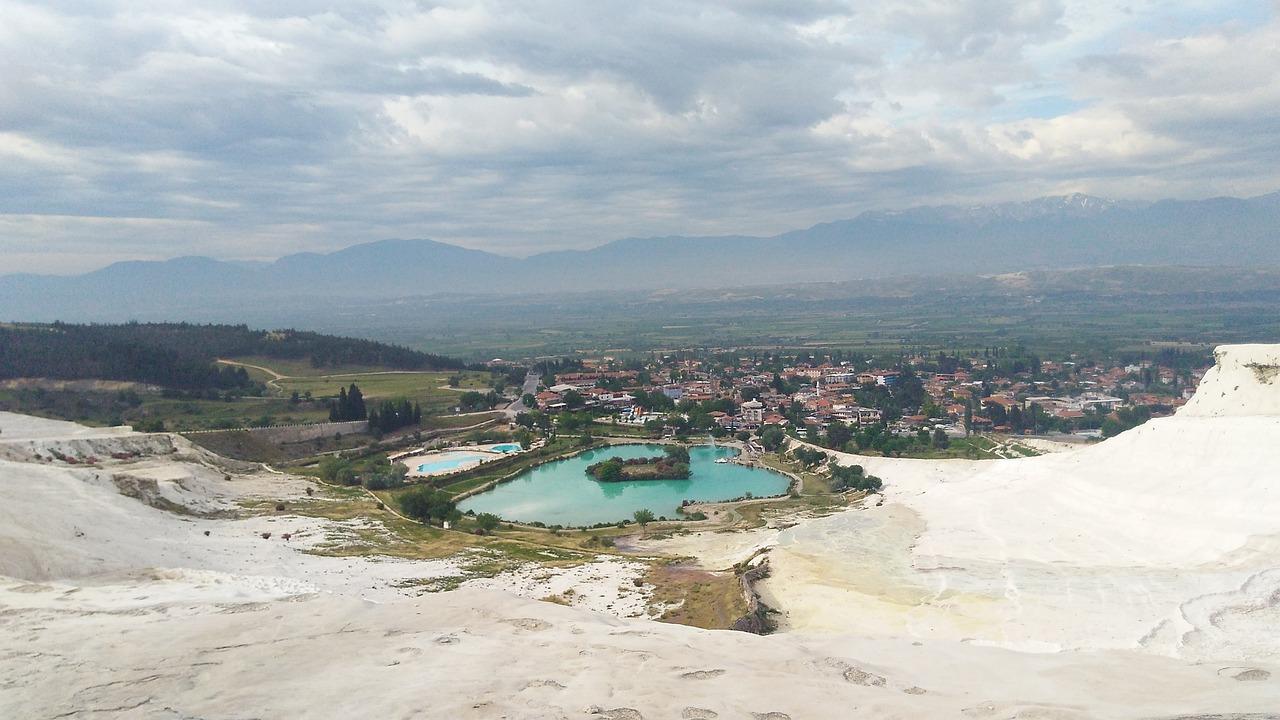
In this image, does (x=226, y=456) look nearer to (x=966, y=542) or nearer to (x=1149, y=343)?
(x=966, y=542)

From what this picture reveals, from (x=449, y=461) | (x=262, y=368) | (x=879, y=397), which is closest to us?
(x=449, y=461)

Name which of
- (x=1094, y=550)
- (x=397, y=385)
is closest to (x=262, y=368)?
(x=397, y=385)

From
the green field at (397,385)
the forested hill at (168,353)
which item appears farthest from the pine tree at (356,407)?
the forested hill at (168,353)

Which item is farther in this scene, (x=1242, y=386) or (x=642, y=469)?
(x=642, y=469)

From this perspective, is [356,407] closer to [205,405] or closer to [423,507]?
[205,405]

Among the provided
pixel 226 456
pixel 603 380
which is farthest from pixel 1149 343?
pixel 226 456

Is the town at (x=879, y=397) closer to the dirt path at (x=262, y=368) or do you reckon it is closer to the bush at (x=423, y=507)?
the bush at (x=423, y=507)

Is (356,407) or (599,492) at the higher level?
(356,407)
